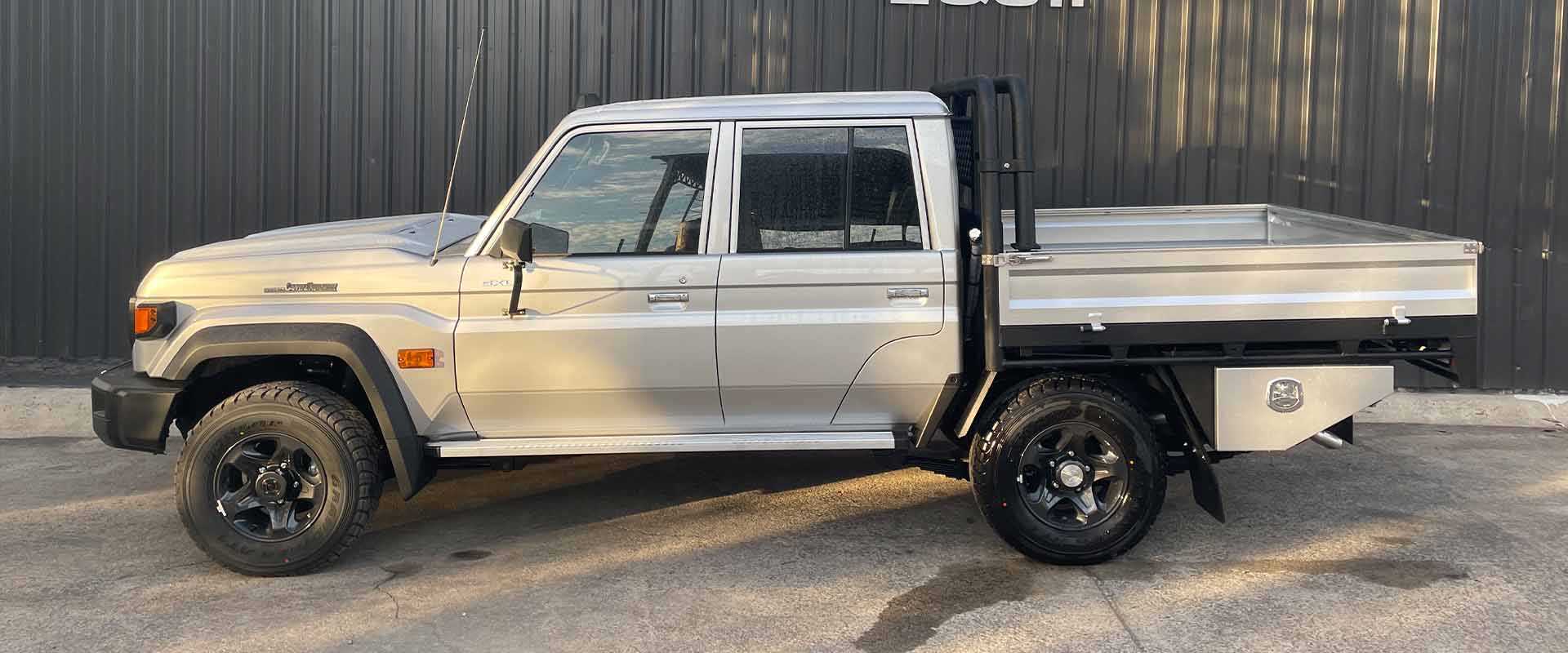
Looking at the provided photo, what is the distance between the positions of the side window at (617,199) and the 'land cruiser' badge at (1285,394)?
8.16 feet

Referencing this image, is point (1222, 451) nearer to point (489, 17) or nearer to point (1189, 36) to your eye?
point (1189, 36)

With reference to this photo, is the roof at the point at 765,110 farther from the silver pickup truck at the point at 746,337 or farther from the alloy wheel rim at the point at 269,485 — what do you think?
the alloy wheel rim at the point at 269,485

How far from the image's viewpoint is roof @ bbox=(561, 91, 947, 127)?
209 inches

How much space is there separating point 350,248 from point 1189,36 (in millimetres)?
6098

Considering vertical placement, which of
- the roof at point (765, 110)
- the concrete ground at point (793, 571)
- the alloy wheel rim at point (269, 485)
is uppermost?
the roof at point (765, 110)

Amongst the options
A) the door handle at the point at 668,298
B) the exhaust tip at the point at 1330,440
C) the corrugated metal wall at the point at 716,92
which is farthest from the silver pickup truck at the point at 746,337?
the corrugated metal wall at the point at 716,92

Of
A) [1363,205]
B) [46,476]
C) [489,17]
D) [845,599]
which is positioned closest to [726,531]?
[845,599]

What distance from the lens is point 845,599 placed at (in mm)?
4980

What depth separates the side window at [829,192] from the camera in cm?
525

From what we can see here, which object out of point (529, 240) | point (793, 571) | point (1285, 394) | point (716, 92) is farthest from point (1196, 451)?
point (716, 92)

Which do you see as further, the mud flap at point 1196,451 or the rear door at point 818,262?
the mud flap at point 1196,451

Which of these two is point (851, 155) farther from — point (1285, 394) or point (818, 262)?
point (1285, 394)

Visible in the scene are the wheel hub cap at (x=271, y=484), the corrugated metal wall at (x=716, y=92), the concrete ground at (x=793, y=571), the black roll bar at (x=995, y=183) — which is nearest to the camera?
the concrete ground at (x=793, y=571)

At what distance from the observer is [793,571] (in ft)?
17.5
